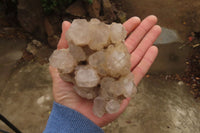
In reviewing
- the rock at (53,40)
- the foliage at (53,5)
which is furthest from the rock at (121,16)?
the rock at (53,40)

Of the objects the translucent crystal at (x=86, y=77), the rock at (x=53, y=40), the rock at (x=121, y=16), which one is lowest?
the rock at (x=53, y=40)

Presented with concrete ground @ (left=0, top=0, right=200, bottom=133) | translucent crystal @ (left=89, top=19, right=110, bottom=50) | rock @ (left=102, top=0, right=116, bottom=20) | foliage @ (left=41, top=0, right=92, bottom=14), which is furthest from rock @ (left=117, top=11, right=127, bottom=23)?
translucent crystal @ (left=89, top=19, right=110, bottom=50)

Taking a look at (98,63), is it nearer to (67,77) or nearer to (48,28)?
(67,77)

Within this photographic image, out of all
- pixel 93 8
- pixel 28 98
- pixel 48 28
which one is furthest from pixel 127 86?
pixel 48 28

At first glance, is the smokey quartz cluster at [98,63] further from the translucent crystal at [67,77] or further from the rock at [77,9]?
the rock at [77,9]

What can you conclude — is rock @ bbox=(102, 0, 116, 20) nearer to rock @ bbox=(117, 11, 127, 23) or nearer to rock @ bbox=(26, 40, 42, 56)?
rock @ bbox=(117, 11, 127, 23)

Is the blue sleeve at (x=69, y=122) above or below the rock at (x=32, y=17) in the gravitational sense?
above
